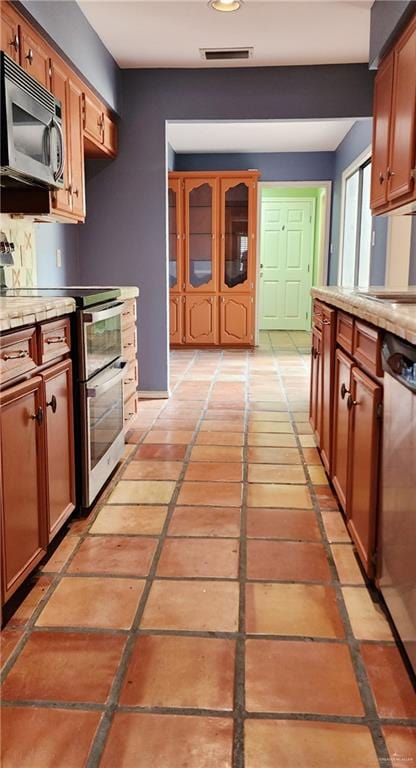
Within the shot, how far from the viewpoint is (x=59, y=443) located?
2209 mm

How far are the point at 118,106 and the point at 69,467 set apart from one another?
9.74ft

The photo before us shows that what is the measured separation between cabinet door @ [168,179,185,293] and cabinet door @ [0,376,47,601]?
5607 millimetres

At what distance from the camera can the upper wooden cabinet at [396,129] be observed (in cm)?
254

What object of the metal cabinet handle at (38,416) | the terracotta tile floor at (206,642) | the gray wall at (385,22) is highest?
the gray wall at (385,22)

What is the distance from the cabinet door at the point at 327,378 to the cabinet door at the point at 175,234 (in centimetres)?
461

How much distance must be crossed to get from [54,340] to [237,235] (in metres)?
5.59

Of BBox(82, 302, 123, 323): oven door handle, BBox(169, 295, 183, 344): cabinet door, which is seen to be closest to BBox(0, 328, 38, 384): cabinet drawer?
BBox(82, 302, 123, 323): oven door handle

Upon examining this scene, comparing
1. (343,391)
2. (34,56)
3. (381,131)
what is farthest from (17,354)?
(381,131)

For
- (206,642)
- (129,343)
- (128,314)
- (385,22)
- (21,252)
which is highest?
(385,22)

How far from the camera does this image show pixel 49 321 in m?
2.07

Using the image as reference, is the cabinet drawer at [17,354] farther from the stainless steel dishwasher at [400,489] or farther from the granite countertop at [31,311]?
the stainless steel dishwasher at [400,489]

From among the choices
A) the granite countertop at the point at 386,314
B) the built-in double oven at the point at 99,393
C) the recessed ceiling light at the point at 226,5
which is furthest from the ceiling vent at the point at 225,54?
the granite countertop at the point at 386,314

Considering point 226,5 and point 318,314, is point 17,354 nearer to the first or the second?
point 318,314

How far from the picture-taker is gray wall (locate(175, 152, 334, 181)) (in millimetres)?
7613
